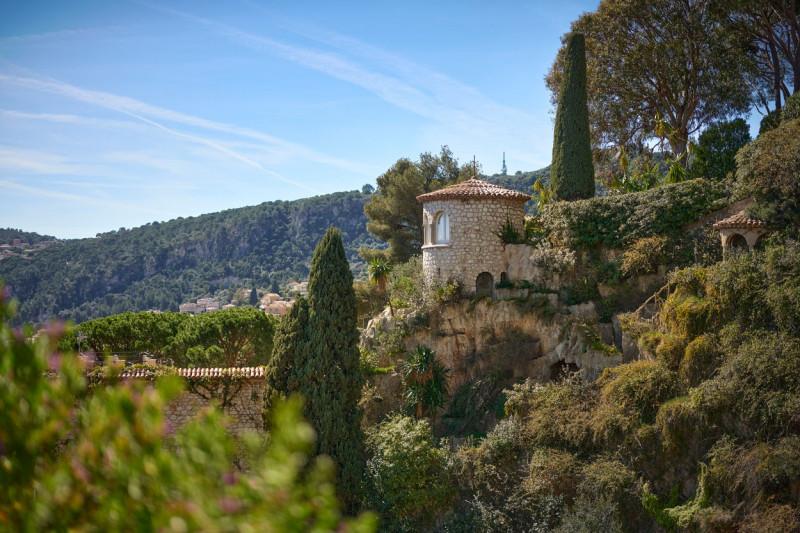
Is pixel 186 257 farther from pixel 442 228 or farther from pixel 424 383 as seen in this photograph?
pixel 424 383

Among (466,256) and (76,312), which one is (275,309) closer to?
(76,312)

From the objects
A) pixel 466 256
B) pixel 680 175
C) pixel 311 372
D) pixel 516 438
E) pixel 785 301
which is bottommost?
pixel 516 438

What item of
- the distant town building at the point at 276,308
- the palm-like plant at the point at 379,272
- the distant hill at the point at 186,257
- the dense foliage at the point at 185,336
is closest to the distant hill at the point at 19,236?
the distant hill at the point at 186,257

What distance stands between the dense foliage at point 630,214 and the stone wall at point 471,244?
2.05m

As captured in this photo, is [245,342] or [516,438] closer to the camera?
[516,438]

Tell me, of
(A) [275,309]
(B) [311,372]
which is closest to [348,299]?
(B) [311,372]

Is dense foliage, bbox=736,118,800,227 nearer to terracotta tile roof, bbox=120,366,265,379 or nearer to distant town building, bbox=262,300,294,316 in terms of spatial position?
terracotta tile roof, bbox=120,366,265,379

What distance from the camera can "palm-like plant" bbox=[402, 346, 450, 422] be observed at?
2427 centimetres

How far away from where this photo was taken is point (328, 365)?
2161 centimetres

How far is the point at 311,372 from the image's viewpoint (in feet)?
70.3

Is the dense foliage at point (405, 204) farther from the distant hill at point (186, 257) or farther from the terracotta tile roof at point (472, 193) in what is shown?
the distant hill at point (186, 257)

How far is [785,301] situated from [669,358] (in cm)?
329

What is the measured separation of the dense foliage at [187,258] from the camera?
71644 mm

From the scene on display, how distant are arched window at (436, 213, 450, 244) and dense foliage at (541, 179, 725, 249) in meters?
3.77
